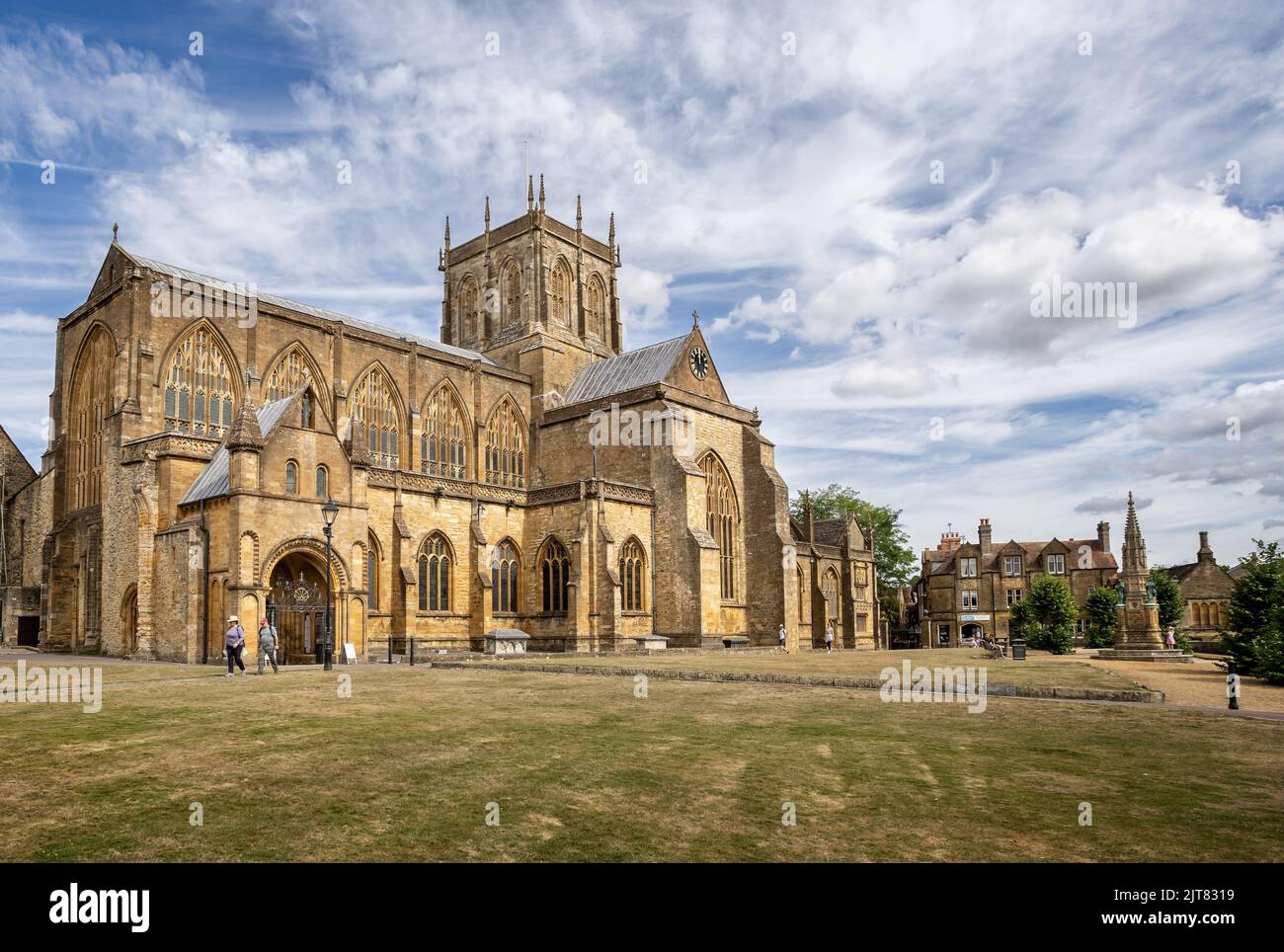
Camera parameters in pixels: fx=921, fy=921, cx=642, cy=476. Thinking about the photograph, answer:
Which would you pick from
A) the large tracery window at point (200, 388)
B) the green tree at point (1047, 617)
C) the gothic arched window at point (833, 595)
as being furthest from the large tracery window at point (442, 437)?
the green tree at point (1047, 617)

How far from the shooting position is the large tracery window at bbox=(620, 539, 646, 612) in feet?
138

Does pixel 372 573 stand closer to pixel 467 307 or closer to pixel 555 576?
pixel 555 576

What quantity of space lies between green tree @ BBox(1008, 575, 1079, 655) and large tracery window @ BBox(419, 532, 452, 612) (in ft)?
94.4

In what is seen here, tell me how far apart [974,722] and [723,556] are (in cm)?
3412

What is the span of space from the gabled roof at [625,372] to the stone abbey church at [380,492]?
0.17 m

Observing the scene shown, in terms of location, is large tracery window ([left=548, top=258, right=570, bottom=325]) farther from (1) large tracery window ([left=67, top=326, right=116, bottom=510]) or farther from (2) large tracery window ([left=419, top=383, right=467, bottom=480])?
(1) large tracery window ([left=67, top=326, right=116, bottom=510])

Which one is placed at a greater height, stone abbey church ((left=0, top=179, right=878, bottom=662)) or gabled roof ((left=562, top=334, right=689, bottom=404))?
gabled roof ((left=562, top=334, right=689, bottom=404))

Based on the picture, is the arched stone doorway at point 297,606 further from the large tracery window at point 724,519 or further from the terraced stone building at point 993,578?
the terraced stone building at point 993,578

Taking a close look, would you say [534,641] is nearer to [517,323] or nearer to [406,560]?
[406,560]

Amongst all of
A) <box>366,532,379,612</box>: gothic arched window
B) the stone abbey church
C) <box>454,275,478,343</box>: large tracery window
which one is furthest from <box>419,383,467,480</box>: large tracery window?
<box>454,275,478,343</box>: large tracery window

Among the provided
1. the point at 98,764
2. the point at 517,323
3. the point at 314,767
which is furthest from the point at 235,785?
the point at 517,323

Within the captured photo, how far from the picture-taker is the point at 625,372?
51094 millimetres

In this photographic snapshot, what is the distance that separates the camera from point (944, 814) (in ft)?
26.4
